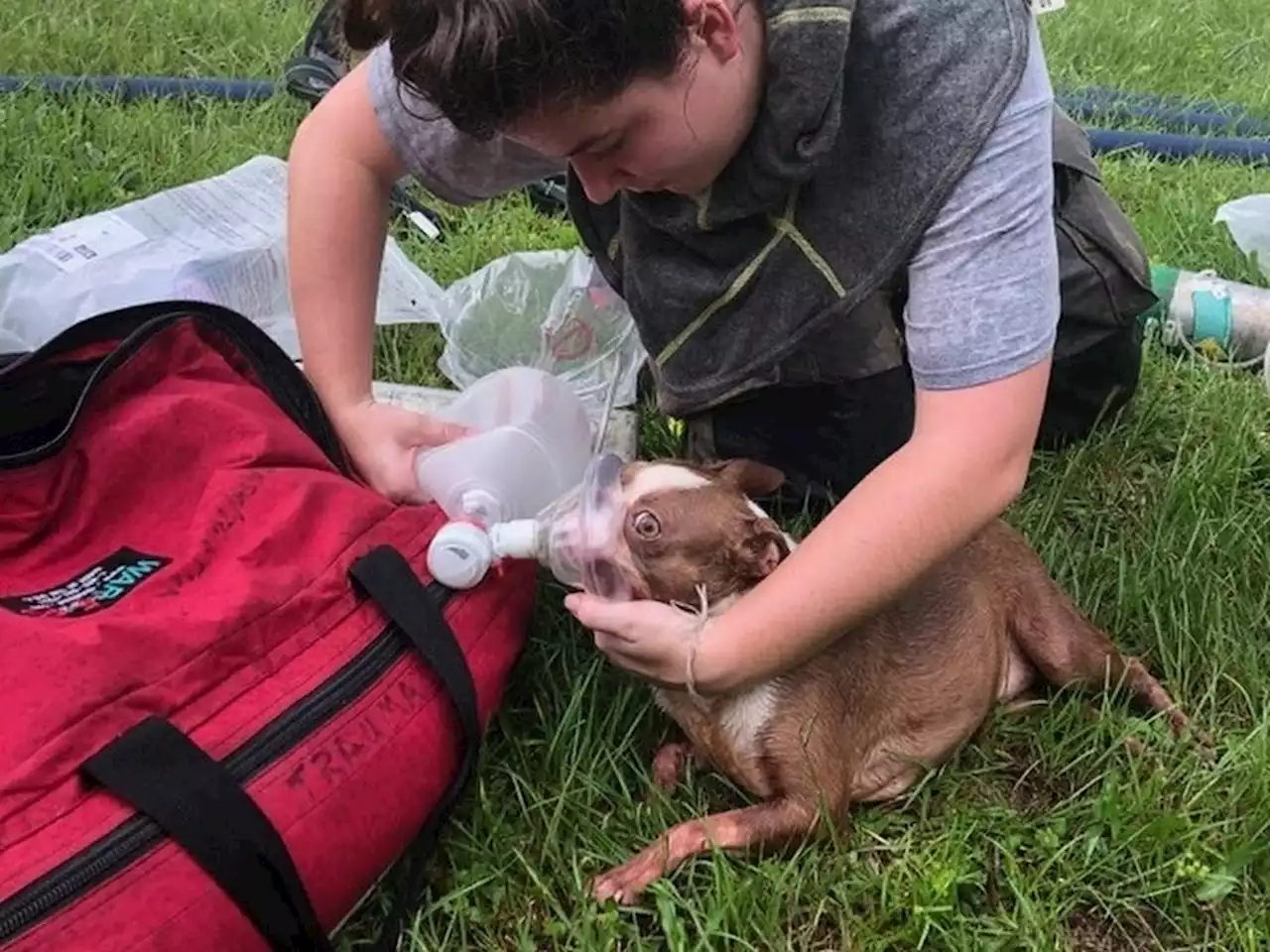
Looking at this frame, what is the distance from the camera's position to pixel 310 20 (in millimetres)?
4312

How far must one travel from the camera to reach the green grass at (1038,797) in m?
1.78

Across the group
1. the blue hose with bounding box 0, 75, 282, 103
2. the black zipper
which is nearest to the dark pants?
the black zipper

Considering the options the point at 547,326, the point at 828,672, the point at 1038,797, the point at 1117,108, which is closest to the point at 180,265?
the point at 547,326

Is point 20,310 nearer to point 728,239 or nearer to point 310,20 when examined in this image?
point 728,239

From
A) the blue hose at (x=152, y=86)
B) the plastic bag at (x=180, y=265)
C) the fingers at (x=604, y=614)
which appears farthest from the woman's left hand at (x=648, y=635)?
the blue hose at (x=152, y=86)

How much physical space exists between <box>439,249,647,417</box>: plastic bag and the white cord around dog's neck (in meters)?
0.82

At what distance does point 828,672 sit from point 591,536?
0.35m

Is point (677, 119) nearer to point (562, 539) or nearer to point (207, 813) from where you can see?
point (562, 539)

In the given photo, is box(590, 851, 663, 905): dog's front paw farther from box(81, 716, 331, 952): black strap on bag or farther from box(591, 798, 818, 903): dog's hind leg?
box(81, 716, 331, 952): black strap on bag

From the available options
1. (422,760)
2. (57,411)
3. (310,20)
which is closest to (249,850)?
(422,760)

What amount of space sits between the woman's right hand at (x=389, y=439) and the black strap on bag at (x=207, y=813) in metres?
0.63

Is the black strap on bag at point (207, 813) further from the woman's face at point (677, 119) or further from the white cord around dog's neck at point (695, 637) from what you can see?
the woman's face at point (677, 119)

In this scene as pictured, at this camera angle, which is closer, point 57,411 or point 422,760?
point 422,760

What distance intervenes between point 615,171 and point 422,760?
0.69m
